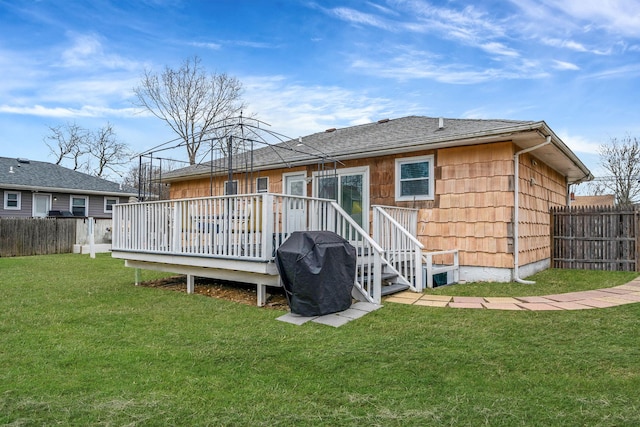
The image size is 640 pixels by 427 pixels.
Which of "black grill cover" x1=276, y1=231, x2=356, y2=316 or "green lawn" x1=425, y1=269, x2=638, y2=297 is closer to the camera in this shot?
"black grill cover" x1=276, y1=231, x2=356, y2=316

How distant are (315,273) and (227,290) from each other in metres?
2.43

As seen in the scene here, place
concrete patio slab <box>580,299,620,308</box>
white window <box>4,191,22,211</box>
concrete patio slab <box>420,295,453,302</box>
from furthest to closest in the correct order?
white window <box>4,191,22,211</box>
concrete patio slab <box>420,295,453,302</box>
concrete patio slab <box>580,299,620,308</box>

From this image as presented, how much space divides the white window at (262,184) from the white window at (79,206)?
45.4ft

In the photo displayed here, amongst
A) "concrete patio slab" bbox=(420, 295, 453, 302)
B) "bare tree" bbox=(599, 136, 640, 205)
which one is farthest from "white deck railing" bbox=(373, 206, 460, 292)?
"bare tree" bbox=(599, 136, 640, 205)

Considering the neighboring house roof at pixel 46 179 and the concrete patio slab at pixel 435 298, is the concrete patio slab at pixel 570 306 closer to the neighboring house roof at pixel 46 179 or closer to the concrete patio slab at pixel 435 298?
the concrete patio slab at pixel 435 298

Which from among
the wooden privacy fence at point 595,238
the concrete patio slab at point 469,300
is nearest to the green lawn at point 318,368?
the concrete patio slab at point 469,300

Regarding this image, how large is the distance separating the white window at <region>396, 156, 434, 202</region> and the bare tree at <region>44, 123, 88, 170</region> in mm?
26391

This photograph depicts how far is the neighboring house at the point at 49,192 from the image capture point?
56.1 ft

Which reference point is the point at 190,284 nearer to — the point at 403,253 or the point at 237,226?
the point at 237,226

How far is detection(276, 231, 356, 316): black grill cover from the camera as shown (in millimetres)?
4367

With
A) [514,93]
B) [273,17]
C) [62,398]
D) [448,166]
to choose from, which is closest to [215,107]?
[273,17]

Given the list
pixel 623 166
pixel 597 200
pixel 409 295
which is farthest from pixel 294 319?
pixel 597 200

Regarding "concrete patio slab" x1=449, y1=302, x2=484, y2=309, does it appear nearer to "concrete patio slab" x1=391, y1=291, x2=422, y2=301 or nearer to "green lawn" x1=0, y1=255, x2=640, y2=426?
"green lawn" x1=0, y1=255, x2=640, y2=426

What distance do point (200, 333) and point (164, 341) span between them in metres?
0.36
